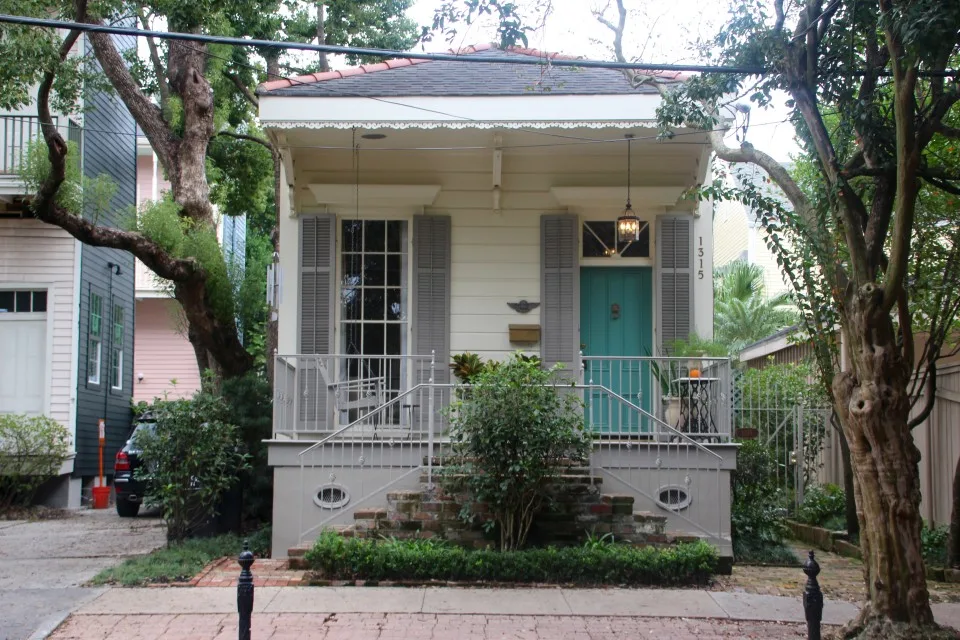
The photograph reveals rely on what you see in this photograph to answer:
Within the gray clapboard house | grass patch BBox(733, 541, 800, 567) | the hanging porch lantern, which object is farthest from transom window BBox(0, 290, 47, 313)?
grass patch BBox(733, 541, 800, 567)

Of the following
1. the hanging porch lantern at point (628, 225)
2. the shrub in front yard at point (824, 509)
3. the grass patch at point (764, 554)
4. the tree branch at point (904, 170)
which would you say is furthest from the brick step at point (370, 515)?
the shrub in front yard at point (824, 509)

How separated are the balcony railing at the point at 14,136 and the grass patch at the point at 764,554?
11924mm

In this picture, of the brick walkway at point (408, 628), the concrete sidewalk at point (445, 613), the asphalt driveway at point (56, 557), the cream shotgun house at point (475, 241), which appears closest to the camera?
the brick walkway at point (408, 628)

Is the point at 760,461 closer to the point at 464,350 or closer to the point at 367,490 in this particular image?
the point at 464,350

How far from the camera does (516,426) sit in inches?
375

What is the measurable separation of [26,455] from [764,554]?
428 inches

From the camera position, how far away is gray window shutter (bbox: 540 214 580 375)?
40.4 ft

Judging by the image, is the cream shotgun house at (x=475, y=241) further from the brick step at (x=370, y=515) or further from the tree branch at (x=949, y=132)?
the tree branch at (x=949, y=132)

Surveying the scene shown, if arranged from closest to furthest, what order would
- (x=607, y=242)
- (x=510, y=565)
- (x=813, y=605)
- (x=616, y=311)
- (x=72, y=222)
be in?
(x=813, y=605)
(x=510, y=565)
(x=72, y=222)
(x=616, y=311)
(x=607, y=242)

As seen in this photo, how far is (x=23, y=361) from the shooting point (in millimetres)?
16266

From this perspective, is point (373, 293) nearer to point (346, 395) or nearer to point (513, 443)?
point (346, 395)

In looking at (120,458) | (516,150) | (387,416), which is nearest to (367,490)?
(387,416)

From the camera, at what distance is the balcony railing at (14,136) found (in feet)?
51.2

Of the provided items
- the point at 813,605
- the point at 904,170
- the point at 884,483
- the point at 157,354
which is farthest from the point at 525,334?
the point at 157,354
